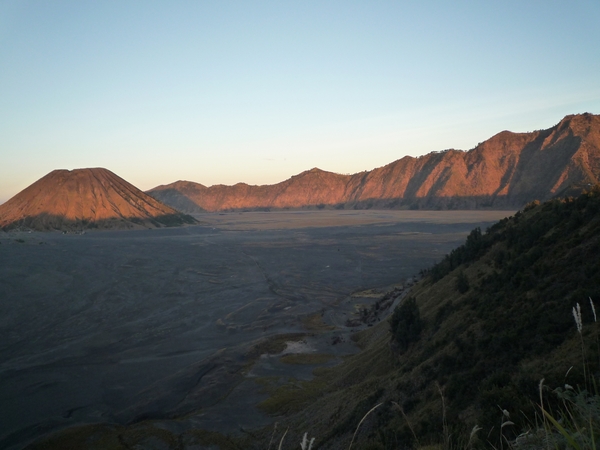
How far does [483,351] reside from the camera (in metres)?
9.12

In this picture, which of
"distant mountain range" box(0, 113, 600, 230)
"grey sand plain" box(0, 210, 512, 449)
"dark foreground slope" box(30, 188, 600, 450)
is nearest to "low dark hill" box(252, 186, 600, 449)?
"dark foreground slope" box(30, 188, 600, 450)

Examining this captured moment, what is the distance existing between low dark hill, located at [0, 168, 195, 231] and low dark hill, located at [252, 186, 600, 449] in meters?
93.7

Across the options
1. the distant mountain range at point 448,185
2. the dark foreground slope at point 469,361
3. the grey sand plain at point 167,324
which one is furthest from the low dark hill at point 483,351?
the distant mountain range at point 448,185

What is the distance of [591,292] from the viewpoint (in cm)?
830

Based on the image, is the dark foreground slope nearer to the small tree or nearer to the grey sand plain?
the small tree

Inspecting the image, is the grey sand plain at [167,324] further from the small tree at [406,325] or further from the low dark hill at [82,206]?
the low dark hill at [82,206]

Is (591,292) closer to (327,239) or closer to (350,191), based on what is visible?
(327,239)

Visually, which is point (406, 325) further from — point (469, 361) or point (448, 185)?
point (448, 185)

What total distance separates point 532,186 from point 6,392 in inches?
4630

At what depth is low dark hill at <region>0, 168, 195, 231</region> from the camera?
96.5m

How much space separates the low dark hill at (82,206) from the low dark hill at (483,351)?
93737mm

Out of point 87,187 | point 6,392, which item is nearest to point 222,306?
point 6,392

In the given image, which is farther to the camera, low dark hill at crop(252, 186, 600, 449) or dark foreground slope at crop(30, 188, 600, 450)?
dark foreground slope at crop(30, 188, 600, 450)

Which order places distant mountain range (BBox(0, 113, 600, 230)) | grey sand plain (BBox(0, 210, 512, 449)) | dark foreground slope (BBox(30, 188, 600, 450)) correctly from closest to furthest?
dark foreground slope (BBox(30, 188, 600, 450)) → grey sand plain (BBox(0, 210, 512, 449)) → distant mountain range (BBox(0, 113, 600, 230))
